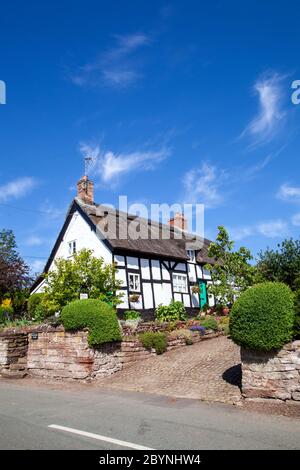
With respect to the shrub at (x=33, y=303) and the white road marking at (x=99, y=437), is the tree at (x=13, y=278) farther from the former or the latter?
the white road marking at (x=99, y=437)

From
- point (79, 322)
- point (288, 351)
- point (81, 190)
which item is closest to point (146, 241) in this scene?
point (81, 190)

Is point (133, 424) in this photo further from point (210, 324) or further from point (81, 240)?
point (81, 240)

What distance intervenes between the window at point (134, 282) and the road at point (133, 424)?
47.1ft

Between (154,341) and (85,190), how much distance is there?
1561 cm

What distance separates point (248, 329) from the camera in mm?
8898

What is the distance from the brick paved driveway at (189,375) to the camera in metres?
10.3

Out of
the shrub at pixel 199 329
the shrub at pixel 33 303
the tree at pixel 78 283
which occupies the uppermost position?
the tree at pixel 78 283

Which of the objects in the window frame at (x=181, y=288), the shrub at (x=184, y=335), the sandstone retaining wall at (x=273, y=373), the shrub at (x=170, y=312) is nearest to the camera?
the sandstone retaining wall at (x=273, y=373)

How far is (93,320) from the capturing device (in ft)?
42.5

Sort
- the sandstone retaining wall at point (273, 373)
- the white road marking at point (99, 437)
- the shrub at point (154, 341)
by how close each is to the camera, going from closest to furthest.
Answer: the white road marking at point (99, 437)
the sandstone retaining wall at point (273, 373)
the shrub at point (154, 341)

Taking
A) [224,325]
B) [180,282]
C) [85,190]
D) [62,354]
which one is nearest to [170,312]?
[180,282]

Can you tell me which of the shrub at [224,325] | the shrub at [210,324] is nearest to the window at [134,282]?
the shrub at [224,325]
